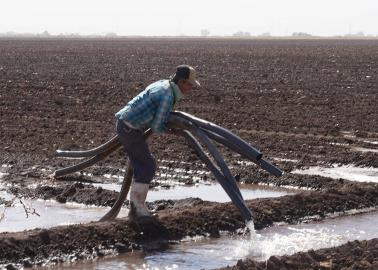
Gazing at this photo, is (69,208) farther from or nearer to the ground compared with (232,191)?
nearer to the ground

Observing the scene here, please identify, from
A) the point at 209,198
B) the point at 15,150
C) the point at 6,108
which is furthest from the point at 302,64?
the point at 209,198

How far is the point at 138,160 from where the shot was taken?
32.2 ft

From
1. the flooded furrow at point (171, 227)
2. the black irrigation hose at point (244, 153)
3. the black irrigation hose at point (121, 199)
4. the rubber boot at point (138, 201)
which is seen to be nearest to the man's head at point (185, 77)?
the black irrigation hose at point (244, 153)

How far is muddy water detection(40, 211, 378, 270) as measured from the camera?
344 inches

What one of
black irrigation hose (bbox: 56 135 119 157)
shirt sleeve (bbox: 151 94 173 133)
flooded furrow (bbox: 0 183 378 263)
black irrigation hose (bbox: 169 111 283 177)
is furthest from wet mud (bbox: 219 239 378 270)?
black irrigation hose (bbox: 56 135 119 157)

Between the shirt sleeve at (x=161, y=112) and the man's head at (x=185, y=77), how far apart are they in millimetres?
219

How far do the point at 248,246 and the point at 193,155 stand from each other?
594 centimetres

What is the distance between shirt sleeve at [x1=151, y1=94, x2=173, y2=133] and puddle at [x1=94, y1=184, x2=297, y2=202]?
2.77m

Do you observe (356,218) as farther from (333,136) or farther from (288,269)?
(333,136)

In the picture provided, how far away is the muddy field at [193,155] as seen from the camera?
905 cm

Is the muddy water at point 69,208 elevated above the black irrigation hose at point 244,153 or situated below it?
below

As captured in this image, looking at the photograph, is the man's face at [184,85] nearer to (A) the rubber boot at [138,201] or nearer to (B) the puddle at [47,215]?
(A) the rubber boot at [138,201]

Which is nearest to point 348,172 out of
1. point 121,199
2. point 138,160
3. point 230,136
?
point 121,199

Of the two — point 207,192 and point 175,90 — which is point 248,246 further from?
point 207,192
